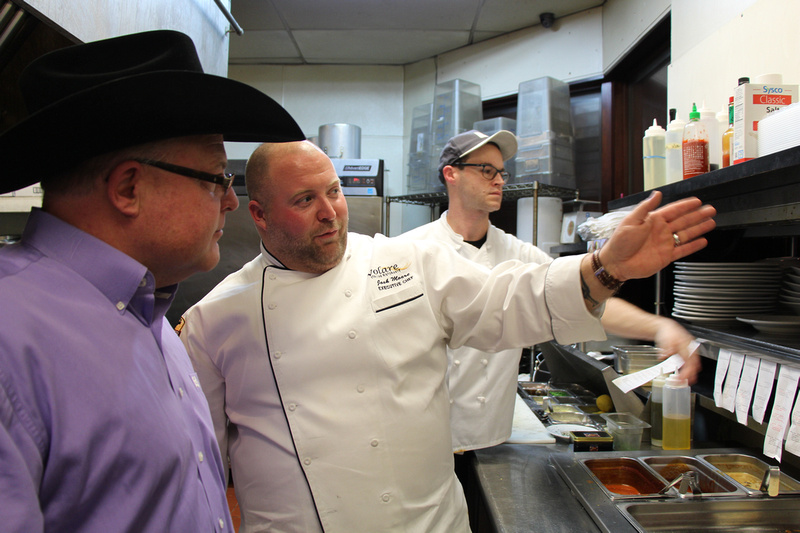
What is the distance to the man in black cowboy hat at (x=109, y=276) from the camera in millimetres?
543

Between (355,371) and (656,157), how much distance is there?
1.20m

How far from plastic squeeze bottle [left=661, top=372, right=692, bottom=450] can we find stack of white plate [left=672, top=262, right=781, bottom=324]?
0.73 ft

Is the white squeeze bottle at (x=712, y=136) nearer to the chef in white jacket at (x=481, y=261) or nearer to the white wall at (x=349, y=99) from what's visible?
the chef in white jacket at (x=481, y=261)

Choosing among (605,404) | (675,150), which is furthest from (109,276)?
(605,404)

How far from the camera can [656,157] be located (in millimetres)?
1600

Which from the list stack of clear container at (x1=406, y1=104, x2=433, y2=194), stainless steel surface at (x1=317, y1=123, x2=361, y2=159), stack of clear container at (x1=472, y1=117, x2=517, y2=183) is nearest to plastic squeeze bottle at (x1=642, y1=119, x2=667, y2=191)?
stack of clear container at (x1=472, y1=117, x2=517, y2=183)

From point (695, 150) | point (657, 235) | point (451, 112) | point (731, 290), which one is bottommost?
point (731, 290)

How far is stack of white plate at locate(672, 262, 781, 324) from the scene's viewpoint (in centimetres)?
143

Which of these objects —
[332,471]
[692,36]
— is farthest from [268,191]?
[692,36]

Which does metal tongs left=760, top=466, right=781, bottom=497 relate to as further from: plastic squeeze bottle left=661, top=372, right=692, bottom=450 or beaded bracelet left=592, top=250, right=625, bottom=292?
beaded bracelet left=592, top=250, right=625, bottom=292

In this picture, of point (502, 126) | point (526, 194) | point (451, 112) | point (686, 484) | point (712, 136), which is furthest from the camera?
point (451, 112)

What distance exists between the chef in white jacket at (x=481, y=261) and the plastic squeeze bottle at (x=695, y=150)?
17.9 inches

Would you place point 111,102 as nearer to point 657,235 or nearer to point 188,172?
point 188,172

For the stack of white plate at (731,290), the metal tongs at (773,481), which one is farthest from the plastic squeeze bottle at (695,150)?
the metal tongs at (773,481)
